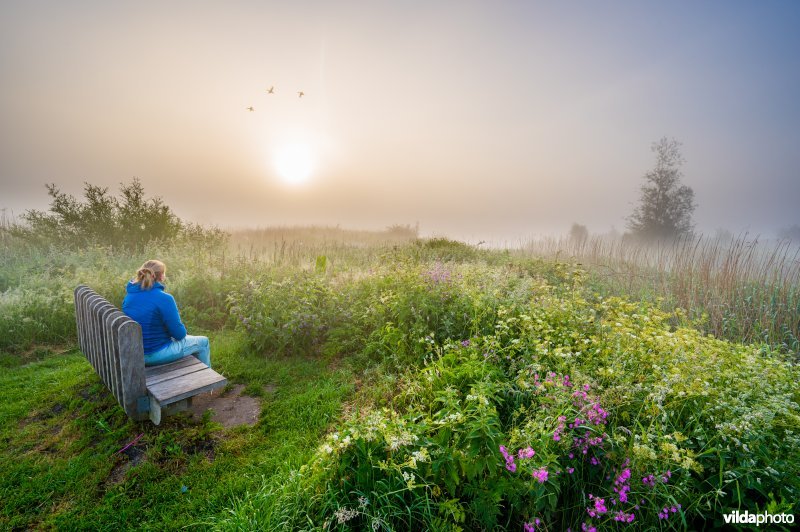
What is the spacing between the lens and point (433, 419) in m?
2.92

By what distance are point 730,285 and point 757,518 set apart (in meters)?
5.85

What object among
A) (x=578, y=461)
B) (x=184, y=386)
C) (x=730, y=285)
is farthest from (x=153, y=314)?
(x=730, y=285)

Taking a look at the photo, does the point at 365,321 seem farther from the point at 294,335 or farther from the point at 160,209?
the point at 160,209

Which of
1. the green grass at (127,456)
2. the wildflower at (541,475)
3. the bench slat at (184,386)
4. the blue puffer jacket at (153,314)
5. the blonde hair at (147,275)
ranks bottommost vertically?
the green grass at (127,456)

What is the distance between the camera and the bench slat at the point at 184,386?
3.27 metres

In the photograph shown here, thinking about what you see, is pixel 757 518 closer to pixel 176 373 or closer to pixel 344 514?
pixel 344 514

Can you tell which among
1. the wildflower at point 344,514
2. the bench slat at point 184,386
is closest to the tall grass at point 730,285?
the wildflower at point 344,514

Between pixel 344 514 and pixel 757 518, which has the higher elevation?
pixel 757 518

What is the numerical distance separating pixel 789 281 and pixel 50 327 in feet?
41.1

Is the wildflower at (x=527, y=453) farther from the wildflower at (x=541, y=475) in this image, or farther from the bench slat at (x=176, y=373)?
the bench slat at (x=176, y=373)

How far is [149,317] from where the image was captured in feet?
12.6

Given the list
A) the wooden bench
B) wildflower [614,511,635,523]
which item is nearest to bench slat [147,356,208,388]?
the wooden bench

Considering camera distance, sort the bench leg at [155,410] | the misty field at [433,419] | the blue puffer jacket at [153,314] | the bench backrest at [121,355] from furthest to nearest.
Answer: the blue puffer jacket at [153,314]
the bench leg at [155,410]
the bench backrest at [121,355]
the misty field at [433,419]

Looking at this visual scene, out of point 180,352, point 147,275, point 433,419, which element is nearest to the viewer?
point 433,419
